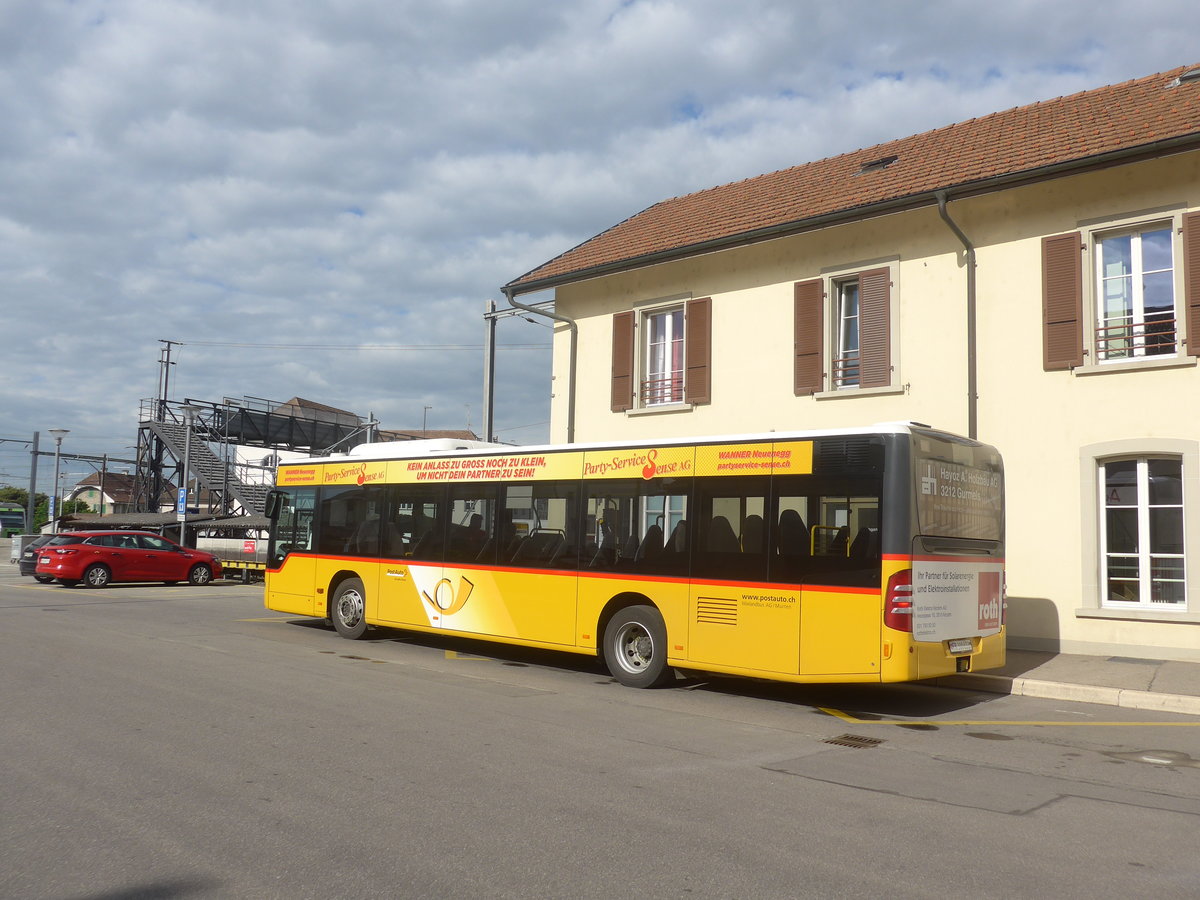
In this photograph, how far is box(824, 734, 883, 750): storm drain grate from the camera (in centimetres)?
779

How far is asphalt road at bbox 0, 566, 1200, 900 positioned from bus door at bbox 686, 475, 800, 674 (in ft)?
1.80

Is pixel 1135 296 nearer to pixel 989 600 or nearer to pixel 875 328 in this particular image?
pixel 875 328

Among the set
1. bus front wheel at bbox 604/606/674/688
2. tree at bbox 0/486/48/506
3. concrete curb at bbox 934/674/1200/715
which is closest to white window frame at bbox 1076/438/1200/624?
concrete curb at bbox 934/674/1200/715

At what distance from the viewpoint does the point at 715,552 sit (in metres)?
10.2

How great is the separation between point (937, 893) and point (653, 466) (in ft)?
22.6

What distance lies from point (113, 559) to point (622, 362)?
15.0 metres

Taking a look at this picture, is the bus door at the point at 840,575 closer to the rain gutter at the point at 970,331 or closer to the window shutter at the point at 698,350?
the rain gutter at the point at 970,331

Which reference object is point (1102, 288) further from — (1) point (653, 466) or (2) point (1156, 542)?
(1) point (653, 466)

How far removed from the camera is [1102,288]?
1338 centimetres

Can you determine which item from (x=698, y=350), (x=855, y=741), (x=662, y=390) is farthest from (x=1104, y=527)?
(x=662, y=390)

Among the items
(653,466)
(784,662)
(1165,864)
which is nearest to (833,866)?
(1165,864)

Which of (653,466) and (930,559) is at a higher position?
(653,466)

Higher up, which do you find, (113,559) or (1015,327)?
(1015,327)

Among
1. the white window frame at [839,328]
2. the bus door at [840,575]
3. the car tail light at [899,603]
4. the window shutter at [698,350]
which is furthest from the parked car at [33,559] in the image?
the car tail light at [899,603]
